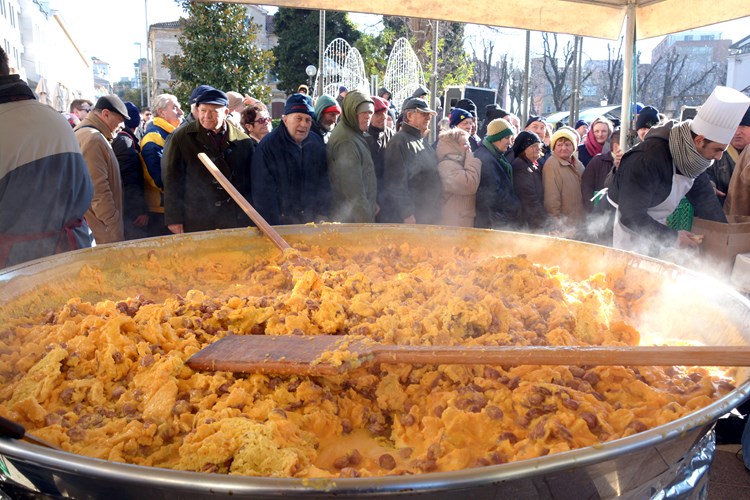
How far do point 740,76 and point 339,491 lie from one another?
4648 centimetres

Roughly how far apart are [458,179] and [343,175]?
1113 mm

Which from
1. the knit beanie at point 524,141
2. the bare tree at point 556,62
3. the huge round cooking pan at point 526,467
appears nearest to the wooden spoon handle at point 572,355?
the huge round cooking pan at point 526,467

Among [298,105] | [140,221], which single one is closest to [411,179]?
[298,105]

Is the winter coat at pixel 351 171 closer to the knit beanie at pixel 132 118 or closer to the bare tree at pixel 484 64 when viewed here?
the knit beanie at pixel 132 118

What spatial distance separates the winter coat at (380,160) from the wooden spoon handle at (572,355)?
3.32 meters

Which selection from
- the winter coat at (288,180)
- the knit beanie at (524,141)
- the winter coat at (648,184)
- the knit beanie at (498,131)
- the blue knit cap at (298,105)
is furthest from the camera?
the knit beanie at (524,141)

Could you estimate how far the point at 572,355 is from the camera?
1.54 m

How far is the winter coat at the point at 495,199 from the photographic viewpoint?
511 centimetres

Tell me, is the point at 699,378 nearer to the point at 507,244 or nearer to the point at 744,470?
the point at 507,244

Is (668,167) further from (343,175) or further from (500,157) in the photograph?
(343,175)

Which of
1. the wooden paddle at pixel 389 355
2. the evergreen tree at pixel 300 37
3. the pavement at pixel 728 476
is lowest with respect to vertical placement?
the pavement at pixel 728 476

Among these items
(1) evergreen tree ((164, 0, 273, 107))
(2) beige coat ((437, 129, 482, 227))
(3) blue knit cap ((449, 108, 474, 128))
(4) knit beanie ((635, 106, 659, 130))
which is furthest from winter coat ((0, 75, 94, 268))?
(1) evergreen tree ((164, 0, 273, 107))

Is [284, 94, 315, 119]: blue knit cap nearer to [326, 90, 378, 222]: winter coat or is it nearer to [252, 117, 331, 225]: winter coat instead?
[252, 117, 331, 225]: winter coat

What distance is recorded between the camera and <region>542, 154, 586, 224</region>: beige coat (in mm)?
5367
